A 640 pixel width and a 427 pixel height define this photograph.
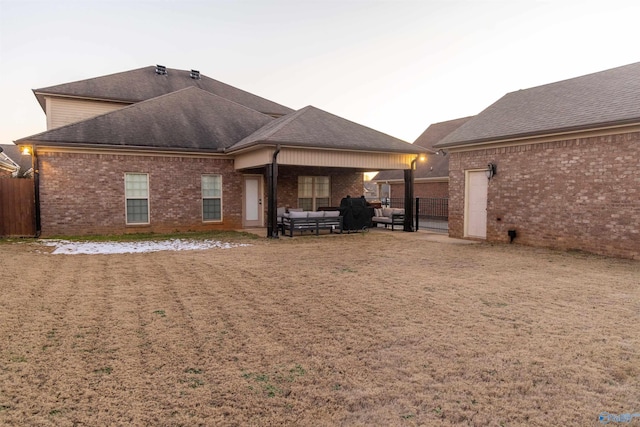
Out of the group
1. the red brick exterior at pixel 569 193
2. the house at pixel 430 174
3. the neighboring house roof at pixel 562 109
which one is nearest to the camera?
the red brick exterior at pixel 569 193

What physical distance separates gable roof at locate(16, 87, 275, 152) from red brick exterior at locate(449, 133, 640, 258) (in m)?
10.0

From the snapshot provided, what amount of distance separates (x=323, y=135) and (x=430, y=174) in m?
12.4

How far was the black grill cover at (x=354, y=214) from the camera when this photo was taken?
Answer: 14.5 meters

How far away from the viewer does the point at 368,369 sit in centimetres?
331

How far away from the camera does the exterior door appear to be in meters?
16.4

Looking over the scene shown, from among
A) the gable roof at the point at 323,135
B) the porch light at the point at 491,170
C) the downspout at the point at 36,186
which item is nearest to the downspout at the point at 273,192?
the gable roof at the point at 323,135

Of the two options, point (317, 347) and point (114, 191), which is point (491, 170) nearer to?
point (317, 347)

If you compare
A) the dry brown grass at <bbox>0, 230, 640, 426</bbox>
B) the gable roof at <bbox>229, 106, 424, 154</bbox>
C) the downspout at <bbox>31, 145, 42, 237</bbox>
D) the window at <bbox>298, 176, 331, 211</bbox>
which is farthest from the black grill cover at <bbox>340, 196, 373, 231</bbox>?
the downspout at <bbox>31, 145, 42, 237</bbox>

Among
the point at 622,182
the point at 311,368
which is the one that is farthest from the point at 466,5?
the point at 311,368

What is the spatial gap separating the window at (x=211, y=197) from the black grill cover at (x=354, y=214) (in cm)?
515

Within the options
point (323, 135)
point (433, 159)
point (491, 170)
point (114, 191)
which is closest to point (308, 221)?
point (323, 135)

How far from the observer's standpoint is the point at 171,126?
15.2 meters

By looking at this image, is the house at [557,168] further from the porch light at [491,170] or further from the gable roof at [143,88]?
the gable roof at [143,88]

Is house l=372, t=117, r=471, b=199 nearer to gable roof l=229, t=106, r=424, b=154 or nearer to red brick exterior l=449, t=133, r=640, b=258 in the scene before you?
gable roof l=229, t=106, r=424, b=154
